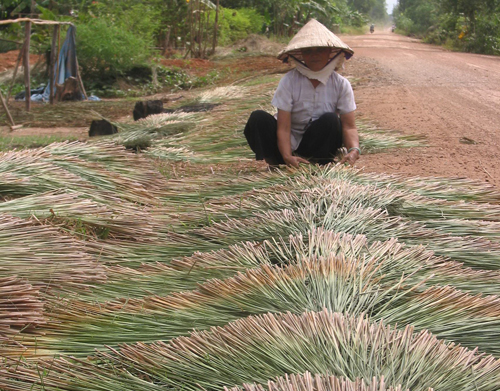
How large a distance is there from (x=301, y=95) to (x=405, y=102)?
3.06 meters

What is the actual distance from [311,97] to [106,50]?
7034 mm

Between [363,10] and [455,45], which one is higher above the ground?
[363,10]

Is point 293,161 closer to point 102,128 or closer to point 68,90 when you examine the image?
point 102,128

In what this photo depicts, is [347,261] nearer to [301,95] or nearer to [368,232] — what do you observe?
[368,232]

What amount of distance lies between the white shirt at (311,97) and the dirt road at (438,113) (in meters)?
0.47

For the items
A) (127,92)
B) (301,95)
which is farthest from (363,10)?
(301,95)

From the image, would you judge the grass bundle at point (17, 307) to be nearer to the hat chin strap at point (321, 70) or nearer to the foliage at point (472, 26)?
the hat chin strap at point (321, 70)

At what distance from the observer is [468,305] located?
4.84ft

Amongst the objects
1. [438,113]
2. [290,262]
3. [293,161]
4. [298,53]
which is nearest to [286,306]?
[290,262]

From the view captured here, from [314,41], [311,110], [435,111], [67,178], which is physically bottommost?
[67,178]

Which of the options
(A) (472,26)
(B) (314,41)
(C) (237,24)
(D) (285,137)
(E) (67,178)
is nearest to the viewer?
(E) (67,178)

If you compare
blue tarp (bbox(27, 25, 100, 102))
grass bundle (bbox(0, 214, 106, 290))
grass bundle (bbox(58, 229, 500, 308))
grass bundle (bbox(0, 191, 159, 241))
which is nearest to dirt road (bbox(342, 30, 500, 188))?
grass bundle (bbox(58, 229, 500, 308))

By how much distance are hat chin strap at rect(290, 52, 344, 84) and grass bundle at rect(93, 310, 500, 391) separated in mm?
1793

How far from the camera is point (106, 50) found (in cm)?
929
